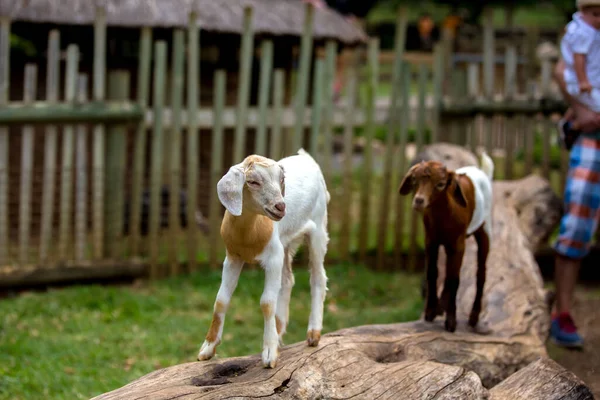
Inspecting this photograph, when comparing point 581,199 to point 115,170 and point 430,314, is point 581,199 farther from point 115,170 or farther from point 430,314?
point 115,170

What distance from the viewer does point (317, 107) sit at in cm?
741

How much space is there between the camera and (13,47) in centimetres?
852

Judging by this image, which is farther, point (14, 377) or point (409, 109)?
point (409, 109)

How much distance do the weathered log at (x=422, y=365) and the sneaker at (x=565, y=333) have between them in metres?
0.68

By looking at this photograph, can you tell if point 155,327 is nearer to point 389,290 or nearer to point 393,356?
point 389,290

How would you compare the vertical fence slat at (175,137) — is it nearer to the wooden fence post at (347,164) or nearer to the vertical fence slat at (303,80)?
the vertical fence slat at (303,80)

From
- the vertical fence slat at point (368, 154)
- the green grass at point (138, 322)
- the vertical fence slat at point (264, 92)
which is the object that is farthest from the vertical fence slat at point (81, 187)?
the vertical fence slat at point (368, 154)

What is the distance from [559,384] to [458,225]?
0.82 meters

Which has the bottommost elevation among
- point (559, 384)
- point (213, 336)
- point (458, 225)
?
point (559, 384)

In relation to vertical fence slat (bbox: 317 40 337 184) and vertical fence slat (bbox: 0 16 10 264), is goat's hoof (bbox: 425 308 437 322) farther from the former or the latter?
vertical fence slat (bbox: 0 16 10 264)

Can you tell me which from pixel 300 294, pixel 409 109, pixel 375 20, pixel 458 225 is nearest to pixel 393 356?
pixel 458 225

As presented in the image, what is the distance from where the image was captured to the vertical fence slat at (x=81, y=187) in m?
6.77

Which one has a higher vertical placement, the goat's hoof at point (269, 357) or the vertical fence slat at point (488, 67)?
the vertical fence slat at point (488, 67)

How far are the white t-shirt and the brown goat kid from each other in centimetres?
149
